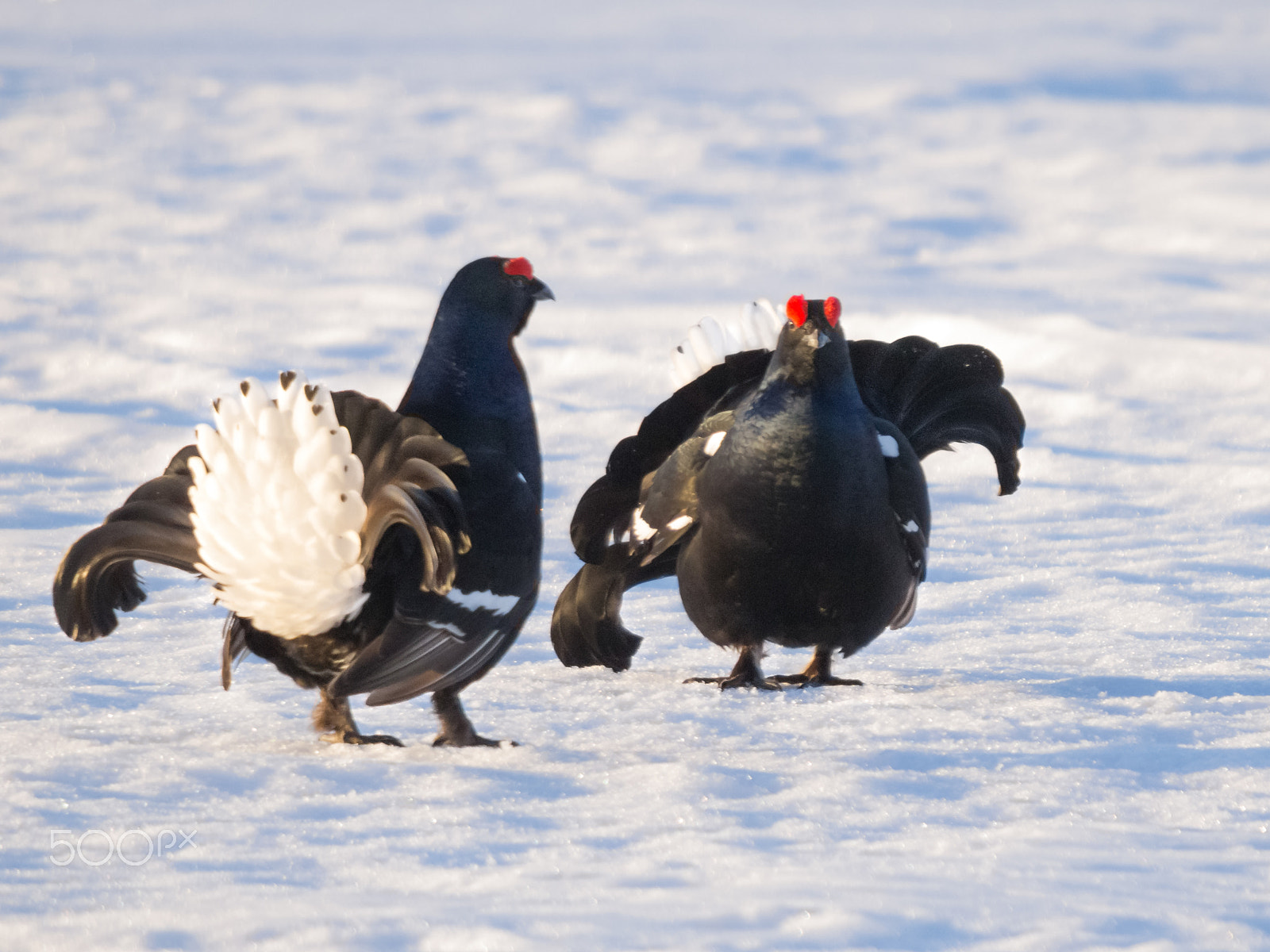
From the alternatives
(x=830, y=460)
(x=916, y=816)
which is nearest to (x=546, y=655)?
(x=830, y=460)

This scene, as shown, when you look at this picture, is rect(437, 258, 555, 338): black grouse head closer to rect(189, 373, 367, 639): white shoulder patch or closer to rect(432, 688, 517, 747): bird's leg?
rect(189, 373, 367, 639): white shoulder patch

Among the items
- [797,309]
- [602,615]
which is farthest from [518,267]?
[602,615]

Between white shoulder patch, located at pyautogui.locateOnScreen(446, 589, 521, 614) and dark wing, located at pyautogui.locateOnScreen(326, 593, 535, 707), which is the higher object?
white shoulder patch, located at pyautogui.locateOnScreen(446, 589, 521, 614)

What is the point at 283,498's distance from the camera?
11.8ft

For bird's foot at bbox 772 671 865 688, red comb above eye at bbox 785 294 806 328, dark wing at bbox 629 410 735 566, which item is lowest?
bird's foot at bbox 772 671 865 688

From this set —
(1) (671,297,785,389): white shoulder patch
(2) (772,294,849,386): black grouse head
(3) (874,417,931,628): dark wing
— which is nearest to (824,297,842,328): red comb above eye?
(2) (772,294,849,386): black grouse head

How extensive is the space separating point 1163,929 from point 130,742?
2.57m

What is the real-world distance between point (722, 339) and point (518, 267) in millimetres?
1368

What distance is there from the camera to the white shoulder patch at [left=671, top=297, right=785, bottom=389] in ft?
18.1

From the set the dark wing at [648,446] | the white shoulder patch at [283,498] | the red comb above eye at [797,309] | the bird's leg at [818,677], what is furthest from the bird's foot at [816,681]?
the white shoulder patch at [283,498]

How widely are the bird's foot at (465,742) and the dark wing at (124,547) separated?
789 mm

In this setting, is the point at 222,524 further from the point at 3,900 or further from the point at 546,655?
the point at 546,655

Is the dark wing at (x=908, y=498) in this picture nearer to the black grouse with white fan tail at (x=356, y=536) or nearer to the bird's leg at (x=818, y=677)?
the bird's leg at (x=818, y=677)

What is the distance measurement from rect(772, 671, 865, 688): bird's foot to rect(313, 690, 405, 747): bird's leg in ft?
4.90
